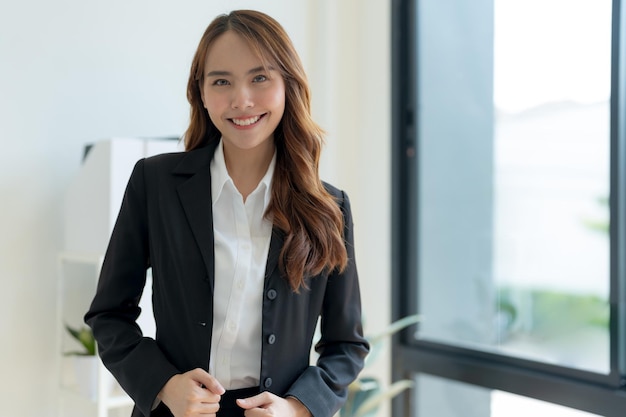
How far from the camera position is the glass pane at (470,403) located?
8.60 feet

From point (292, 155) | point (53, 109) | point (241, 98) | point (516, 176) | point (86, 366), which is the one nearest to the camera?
point (241, 98)

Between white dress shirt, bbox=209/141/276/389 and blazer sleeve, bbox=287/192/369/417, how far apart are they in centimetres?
12

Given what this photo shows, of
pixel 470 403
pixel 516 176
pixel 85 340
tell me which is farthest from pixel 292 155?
pixel 470 403

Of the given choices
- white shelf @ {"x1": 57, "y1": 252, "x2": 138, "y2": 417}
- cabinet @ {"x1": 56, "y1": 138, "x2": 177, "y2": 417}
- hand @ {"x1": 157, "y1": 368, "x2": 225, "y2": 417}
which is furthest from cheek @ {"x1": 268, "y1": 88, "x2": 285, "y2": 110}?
white shelf @ {"x1": 57, "y1": 252, "x2": 138, "y2": 417}

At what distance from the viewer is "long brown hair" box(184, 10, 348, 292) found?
130cm

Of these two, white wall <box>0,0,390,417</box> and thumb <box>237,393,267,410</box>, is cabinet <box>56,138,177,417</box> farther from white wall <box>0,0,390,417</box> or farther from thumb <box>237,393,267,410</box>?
thumb <box>237,393,267,410</box>

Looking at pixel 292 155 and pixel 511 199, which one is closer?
pixel 292 155

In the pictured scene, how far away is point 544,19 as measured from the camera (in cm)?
261

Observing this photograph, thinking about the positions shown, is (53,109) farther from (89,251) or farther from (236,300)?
(236,300)

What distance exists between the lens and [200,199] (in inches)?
51.5

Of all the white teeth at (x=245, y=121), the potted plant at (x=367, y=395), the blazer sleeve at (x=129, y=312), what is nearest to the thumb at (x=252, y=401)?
the blazer sleeve at (x=129, y=312)

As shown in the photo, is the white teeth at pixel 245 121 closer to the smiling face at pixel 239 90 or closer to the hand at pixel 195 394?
the smiling face at pixel 239 90

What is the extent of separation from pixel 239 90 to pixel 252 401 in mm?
521

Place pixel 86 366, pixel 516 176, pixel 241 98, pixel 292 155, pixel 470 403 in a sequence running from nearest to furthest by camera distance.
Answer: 1. pixel 241 98
2. pixel 292 155
3. pixel 86 366
4. pixel 516 176
5. pixel 470 403
